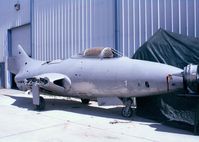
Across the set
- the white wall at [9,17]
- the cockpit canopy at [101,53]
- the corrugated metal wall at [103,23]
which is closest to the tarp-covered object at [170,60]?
the cockpit canopy at [101,53]

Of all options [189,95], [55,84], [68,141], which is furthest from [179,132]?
[55,84]

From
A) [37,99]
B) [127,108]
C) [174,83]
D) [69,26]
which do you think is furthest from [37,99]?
[69,26]

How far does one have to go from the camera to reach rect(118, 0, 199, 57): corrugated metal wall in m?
10.1

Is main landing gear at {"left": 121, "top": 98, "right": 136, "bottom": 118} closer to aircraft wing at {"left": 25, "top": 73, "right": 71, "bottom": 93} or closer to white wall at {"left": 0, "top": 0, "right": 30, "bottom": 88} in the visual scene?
aircraft wing at {"left": 25, "top": 73, "right": 71, "bottom": 93}

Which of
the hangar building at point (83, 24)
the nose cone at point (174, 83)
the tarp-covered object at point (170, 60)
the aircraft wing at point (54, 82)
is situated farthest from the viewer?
the hangar building at point (83, 24)

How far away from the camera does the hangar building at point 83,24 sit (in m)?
10.7

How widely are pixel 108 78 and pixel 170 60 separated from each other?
6.85 ft

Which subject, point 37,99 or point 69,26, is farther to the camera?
point 69,26

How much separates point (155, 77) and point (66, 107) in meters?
4.41

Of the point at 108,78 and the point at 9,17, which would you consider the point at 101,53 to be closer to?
the point at 108,78

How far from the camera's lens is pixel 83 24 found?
14312 millimetres

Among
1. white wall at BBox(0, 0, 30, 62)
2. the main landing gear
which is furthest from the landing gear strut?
white wall at BBox(0, 0, 30, 62)

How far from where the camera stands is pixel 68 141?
5906mm

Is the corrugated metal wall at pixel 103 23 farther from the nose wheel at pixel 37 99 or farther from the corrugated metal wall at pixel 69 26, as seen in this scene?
the nose wheel at pixel 37 99
